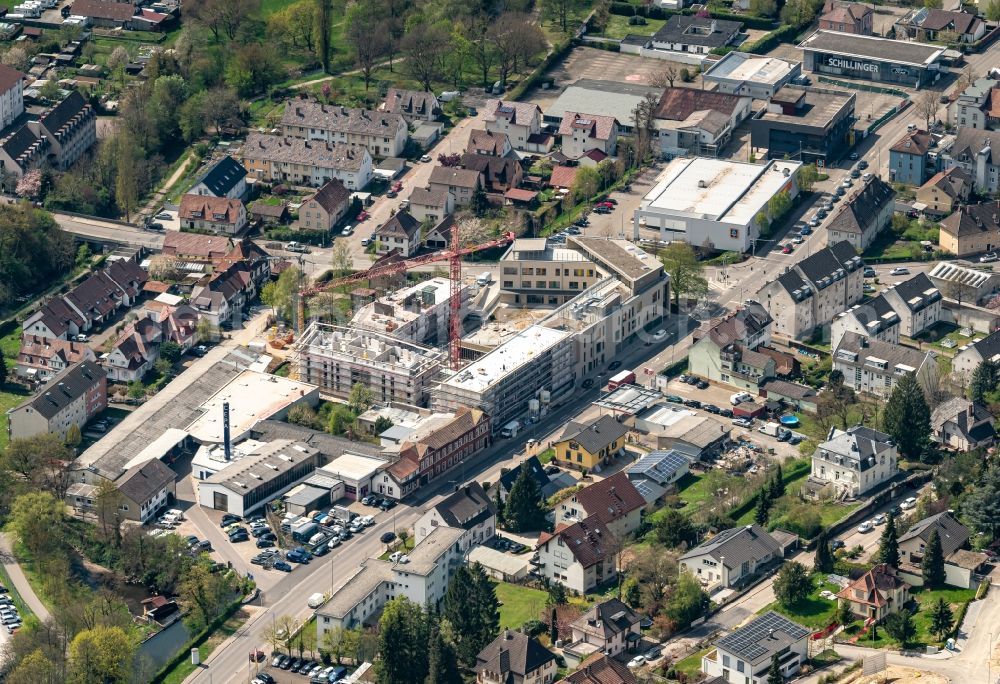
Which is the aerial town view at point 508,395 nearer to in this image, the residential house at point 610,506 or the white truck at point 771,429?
the residential house at point 610,506

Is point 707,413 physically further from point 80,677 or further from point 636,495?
point 80,677

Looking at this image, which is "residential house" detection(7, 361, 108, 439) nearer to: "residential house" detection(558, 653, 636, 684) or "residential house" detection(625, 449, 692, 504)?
"residential house" detection(625, 449, 692, 504)

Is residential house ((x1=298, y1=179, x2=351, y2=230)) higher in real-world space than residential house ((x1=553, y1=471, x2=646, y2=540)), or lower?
higher

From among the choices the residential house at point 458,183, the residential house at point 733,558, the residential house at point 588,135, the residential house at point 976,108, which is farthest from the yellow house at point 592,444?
the residential house at point 976,108

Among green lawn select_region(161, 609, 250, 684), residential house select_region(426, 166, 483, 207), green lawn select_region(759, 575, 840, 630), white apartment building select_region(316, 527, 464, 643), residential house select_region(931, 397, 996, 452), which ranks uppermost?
residential house select_region(426, 166, 483, 207)

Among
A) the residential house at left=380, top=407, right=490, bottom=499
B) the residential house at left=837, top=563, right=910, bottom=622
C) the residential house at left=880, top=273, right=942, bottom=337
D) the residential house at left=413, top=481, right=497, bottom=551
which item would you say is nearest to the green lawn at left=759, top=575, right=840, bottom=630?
the residential house at left=837, top=563, right=910, bottom=622

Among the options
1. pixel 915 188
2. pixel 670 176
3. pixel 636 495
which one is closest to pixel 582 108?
pixel 670 176
